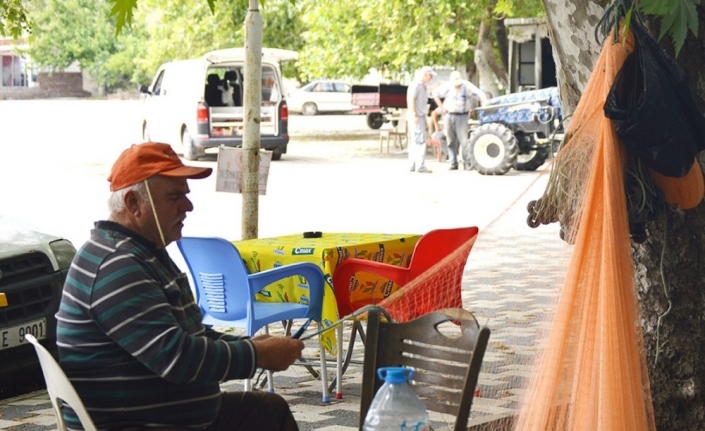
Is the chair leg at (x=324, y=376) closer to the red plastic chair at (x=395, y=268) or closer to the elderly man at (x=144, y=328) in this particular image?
the red plastic chair at (x=395, y=268)

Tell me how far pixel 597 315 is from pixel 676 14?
3.51 feet

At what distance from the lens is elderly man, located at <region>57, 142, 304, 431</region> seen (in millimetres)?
3328

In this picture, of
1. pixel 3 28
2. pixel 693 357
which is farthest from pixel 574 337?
pixel 3 28

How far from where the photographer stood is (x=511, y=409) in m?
4.50

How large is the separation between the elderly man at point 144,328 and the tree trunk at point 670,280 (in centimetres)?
185

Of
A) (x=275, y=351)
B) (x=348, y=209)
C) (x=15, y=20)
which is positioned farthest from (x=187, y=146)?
(x=275, y=351)

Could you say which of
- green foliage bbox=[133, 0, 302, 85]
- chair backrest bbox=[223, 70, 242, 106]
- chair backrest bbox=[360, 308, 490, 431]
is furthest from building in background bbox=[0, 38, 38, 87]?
chair backrest bbox=[360, 308, 490, 431]

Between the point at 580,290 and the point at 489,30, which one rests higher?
the point at 489,30

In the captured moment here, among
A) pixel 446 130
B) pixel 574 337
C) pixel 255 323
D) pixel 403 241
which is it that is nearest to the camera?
pixel 574 337

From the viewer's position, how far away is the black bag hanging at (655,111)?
4.05 metres

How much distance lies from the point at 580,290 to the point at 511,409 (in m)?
0.69

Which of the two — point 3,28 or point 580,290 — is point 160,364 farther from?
point 3,28

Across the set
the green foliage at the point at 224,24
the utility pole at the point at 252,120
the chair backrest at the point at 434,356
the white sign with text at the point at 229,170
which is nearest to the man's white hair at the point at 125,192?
the chair backrest at the point at 434,356

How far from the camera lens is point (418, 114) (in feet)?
67.9
